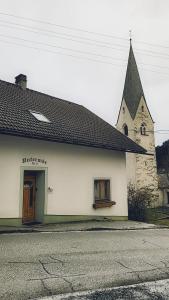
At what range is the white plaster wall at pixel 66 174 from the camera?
42.2 ft

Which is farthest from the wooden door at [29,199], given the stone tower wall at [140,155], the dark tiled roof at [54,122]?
the stone tower wall at [140,155]

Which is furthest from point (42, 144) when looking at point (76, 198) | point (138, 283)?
point (138, 283)

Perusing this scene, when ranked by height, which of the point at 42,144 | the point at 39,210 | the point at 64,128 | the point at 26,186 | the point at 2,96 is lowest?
the point at 39,210

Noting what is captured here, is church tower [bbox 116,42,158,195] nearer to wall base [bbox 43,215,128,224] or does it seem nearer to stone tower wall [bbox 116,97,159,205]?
stone tower wall [bbox 116,97,159,205]

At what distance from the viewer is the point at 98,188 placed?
1662 cm

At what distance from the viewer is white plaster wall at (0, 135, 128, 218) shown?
42.2 feet

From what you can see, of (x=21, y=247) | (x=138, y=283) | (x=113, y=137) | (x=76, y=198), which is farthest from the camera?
(x=113, y=137)

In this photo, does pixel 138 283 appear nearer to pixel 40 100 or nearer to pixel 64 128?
pixel 64 128

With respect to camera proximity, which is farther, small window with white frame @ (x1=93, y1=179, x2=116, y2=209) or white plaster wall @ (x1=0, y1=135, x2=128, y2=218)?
small window with white frame @ (x1=93, y1=179, x2=116, y2=209)

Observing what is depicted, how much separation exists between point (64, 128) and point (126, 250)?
796 cm

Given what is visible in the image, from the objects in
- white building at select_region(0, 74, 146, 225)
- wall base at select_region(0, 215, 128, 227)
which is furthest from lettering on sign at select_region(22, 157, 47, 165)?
wall base at select_region(0, 215, 128, 227)

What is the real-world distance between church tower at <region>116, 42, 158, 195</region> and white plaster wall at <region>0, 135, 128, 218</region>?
59.2 feet

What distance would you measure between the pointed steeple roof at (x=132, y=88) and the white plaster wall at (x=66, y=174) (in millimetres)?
21346

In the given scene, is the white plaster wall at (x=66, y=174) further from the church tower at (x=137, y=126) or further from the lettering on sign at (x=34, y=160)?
the church tower at (x=137, y=126)
